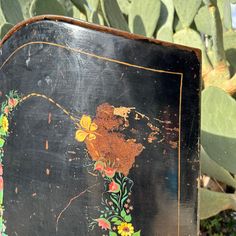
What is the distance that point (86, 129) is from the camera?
789mm

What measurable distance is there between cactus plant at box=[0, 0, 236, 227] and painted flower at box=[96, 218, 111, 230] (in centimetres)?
21

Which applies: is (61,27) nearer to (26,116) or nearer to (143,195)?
(26,116)

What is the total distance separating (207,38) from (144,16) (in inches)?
13.8

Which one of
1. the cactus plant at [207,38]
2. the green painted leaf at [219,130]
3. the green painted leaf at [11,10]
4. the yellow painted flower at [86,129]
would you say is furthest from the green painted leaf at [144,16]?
the yellow painted flower at [86,129]

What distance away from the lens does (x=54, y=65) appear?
2.69ft

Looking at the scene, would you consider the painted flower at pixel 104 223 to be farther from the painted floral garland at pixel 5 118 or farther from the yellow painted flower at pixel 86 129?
the painted floral garland at pixel 5 118

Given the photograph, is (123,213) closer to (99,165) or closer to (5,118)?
(99,165)

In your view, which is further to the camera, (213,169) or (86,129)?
(213,169)

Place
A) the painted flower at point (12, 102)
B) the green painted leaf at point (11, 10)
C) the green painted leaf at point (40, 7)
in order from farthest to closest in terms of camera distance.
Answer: the green painted leaf at point (11, 10), the green painted leaf at point (40, 7), the painted flower at point (12, 102)

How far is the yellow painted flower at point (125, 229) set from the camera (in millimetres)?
788

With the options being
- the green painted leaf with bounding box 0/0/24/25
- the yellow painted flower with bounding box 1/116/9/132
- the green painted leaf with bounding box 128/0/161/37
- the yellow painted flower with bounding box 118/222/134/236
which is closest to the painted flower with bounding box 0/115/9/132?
the yellow painted flower with bounding box 1/116/9/132

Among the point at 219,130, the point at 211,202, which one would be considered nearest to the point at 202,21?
the point at 219,130

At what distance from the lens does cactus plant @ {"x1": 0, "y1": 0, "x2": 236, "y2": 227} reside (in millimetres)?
957

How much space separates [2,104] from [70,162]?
0.22 m
